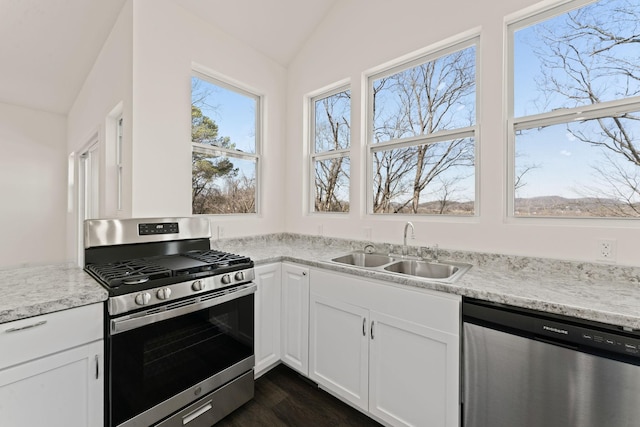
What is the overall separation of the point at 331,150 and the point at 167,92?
1.52m

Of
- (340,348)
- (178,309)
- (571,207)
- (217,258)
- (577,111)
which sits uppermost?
(577,111)

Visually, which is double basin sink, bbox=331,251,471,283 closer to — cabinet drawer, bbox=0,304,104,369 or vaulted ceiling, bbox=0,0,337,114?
cabinet drawer, bbox=0,304,104,369

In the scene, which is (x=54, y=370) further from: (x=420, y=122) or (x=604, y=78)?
(x=604, y=78)

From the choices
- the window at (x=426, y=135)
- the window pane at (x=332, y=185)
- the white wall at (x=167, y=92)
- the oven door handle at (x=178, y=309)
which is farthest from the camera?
the window pane at (x=332, y=185)

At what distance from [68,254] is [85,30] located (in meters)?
3.69

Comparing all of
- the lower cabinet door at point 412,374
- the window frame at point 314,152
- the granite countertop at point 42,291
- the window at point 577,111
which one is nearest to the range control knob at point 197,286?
the granite countertop at point 42,291

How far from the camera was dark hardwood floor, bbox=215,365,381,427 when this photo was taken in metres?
1.71

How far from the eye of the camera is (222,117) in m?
2.64

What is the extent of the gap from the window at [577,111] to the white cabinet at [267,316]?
177cm

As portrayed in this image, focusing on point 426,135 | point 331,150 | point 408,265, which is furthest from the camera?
point 331,150

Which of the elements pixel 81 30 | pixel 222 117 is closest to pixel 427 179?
pixel 222 117

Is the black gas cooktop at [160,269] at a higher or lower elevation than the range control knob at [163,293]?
higher

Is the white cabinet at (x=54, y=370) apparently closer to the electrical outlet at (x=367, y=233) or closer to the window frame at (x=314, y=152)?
the electrical outlet at (x=367, y=233)

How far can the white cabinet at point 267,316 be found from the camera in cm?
202
